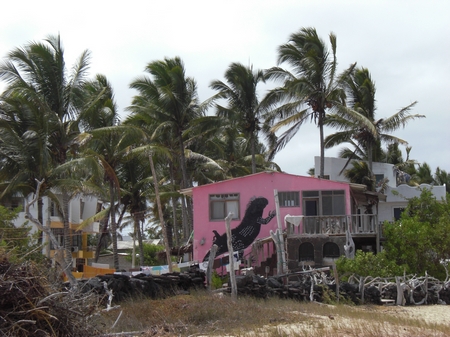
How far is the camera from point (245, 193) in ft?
94.2

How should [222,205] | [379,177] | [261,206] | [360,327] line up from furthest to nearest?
[379,177]
[222,205]
[261,206]
[360,327]

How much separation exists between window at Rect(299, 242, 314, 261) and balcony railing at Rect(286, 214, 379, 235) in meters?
0.50

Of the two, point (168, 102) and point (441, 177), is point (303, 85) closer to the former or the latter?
point (168, 102)

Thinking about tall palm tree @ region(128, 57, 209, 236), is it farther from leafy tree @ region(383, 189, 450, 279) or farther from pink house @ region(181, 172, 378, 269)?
leafy tree @ region(383, 189, 450, 279)

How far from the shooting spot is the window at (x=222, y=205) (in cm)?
2884

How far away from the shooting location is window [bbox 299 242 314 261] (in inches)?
1000

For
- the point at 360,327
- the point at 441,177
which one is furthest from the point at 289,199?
the point at 441,177

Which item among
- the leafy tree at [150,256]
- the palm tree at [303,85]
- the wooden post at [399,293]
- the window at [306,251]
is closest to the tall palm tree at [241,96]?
the palm tree at [303,85]

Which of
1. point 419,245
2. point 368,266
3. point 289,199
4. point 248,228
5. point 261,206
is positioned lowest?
point 368,266

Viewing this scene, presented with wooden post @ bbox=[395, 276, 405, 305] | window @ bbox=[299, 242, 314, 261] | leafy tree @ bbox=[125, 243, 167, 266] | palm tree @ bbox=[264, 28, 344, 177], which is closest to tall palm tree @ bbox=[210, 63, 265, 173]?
palm tree @ bbox=[264, 28, 344, 177]

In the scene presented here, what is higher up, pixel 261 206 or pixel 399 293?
pixel 261 206

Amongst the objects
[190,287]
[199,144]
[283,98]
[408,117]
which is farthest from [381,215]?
[190,287]

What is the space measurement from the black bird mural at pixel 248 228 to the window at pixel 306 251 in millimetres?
3057

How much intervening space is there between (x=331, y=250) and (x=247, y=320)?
1207 centimetres
